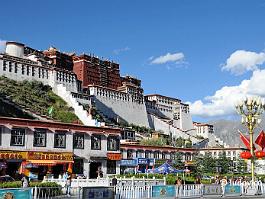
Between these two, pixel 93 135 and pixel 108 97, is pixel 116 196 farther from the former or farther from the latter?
pixel 108 97

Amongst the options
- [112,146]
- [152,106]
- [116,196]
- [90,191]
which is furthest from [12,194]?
[152,106]

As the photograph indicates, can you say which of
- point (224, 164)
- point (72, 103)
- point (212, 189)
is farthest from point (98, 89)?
point (212, 189)

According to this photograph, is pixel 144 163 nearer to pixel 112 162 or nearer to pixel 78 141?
pixel 112 162

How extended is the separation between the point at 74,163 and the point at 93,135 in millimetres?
4088

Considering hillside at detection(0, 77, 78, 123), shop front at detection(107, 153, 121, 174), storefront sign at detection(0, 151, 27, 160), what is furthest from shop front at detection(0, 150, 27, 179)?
hillside at detection(0, 77, 78, 123)

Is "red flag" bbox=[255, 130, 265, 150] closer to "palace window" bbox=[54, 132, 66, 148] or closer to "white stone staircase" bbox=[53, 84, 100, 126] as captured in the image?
"palace window" bbox=[54, 132, 66, 148]

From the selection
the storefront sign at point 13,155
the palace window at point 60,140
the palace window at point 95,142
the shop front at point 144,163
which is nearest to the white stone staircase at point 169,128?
the shop front at point 144,163

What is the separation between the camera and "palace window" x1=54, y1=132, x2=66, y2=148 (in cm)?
4264

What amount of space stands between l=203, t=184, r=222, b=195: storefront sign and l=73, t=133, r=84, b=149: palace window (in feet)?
64.3

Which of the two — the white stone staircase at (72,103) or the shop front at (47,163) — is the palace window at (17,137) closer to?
the shop front at (47,163)

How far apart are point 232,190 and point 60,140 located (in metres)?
20.1

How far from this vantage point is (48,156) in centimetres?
4162

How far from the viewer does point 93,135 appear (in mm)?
46406

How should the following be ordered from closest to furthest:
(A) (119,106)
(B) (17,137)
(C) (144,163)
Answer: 1. (B) (17,137)
2. (C) (144,163)
3. (A) (119,106)
